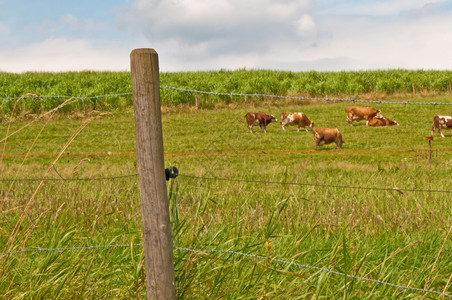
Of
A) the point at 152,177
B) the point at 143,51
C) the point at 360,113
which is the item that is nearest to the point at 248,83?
the point at 360,113

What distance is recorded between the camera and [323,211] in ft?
16.6

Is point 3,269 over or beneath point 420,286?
over

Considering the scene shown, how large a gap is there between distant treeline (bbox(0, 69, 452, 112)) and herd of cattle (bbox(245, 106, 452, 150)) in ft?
25.9

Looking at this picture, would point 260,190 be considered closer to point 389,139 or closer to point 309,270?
point 309,270

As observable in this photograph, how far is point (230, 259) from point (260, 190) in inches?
110

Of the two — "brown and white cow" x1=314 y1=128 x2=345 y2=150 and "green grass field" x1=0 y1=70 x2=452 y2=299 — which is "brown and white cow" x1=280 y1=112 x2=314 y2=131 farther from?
"green grass field" x1=0 y1=70 x2=452 y2=299

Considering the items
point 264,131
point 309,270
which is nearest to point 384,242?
point 309,270

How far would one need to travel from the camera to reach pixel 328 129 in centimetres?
1552

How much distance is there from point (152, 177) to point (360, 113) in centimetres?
1849

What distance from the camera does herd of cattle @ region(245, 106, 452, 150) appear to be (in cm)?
1553

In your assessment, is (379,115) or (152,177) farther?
(379,115)

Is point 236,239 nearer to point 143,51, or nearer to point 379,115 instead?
point 143,51

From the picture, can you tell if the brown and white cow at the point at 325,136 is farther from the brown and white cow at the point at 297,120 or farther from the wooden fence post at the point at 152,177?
the wooden fence post at the point at 152,177

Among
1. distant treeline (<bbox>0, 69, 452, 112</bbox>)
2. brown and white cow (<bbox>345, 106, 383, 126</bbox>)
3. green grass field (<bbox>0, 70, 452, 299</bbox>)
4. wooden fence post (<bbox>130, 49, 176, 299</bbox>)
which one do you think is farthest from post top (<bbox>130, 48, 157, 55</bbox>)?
distant treeline (<bbox>0, 69, 452, 112</bbox>)
